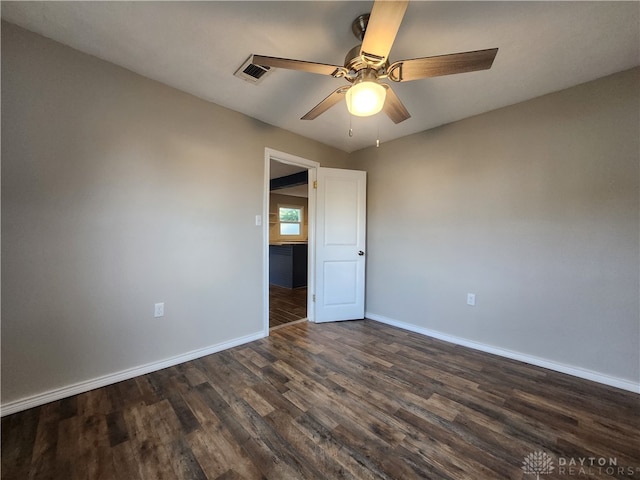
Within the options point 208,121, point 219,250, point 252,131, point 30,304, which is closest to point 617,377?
point 219,250

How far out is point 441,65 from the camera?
1.32m

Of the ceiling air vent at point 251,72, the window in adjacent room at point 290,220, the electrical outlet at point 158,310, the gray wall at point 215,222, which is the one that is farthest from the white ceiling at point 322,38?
the window in adjacent room at point 290,220

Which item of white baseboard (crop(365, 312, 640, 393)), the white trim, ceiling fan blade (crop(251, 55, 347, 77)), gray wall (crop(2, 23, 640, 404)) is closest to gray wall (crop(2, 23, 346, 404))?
gray wall (crop(2, 23, 640, 404))

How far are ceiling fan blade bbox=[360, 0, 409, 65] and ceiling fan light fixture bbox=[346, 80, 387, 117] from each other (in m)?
0.11

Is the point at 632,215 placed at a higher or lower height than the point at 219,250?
Answer: higher

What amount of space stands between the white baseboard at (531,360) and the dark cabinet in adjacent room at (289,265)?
2416mm

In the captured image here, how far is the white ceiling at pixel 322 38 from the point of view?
1.40 m

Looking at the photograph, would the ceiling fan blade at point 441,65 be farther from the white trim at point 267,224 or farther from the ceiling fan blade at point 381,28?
the white trim at point 267,224

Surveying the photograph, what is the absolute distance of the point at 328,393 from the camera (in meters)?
1.82

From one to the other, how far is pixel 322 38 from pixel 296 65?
0.42 meters

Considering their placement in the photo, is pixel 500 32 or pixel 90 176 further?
pixel 90 176

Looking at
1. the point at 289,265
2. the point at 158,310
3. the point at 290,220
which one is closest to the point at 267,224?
the point at 158,310

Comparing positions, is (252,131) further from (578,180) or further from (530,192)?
(578,180)

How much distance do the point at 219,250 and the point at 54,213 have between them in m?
1.17
